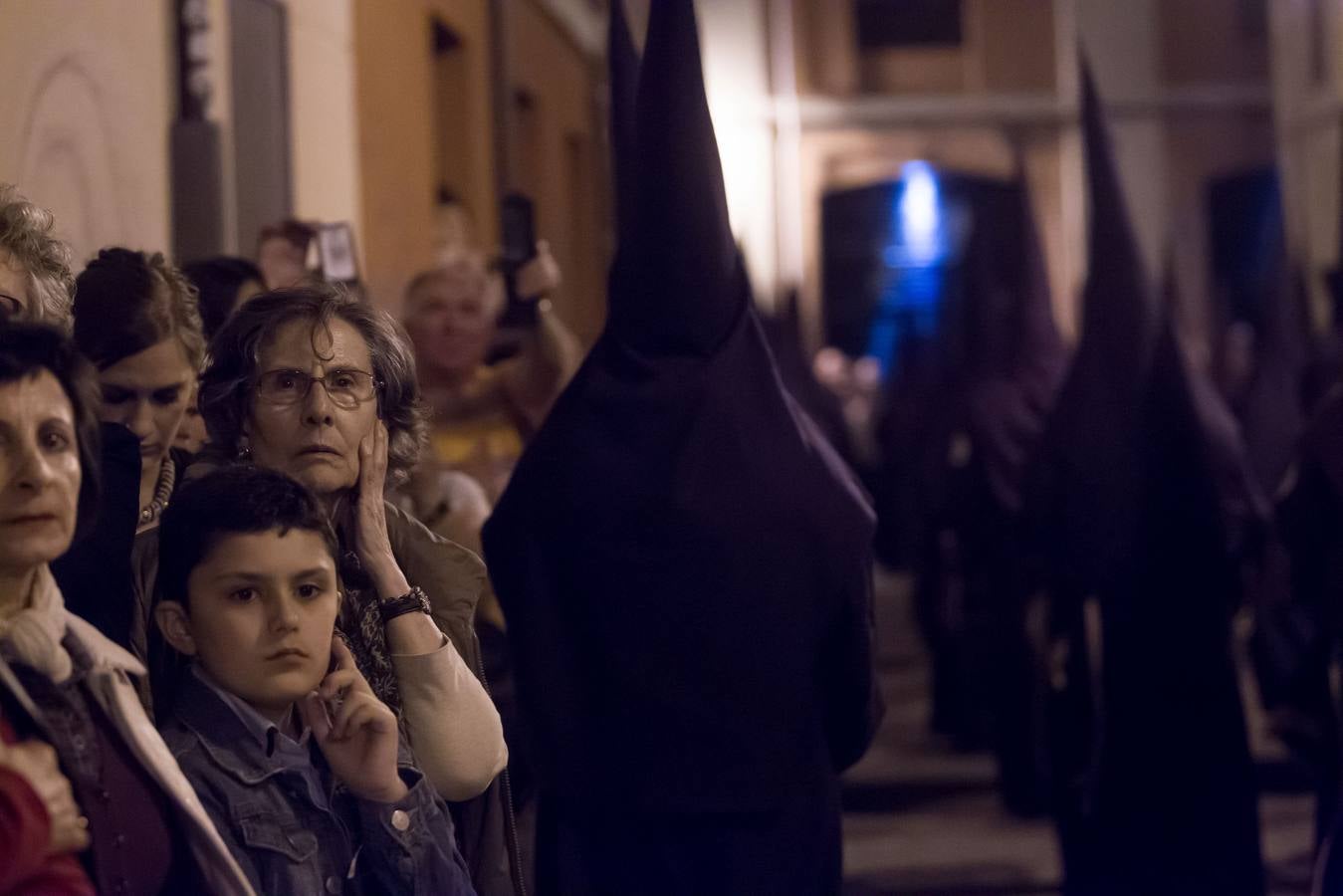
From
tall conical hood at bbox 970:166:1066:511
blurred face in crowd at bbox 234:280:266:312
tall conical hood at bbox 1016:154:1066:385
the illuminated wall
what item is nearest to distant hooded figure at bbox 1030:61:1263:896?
tall conical hood at bbox 970:166:1066:511

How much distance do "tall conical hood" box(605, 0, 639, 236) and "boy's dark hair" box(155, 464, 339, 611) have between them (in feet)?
4.45

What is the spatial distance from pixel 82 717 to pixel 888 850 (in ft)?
17.6

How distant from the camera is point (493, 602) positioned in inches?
147

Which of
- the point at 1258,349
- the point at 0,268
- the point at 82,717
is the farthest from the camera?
the point at 1258,349

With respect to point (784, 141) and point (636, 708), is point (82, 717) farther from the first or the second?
point (784, 141)

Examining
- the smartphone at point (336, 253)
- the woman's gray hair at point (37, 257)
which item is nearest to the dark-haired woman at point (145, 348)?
the woman's gray hair at point (37, 257)

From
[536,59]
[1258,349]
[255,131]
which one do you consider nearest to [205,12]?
[255,131]

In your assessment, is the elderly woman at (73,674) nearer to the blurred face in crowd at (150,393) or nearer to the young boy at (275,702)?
the young boy at (275,702)

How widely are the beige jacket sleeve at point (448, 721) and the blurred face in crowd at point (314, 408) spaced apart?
0.23 meters

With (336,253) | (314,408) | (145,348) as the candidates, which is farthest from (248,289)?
(314,408)

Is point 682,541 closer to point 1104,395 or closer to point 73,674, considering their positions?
point 73,674

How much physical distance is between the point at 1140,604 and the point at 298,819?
11.4 ft

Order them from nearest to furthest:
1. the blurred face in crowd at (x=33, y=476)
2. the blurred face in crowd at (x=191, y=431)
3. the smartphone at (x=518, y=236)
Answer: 1. the blurred face in crowd at (x=33, y=476)
2. the blurred face in crowd at (x=191, y=431)
3. the smartphone at (x=518, y=236)

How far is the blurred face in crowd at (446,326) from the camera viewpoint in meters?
4.03
